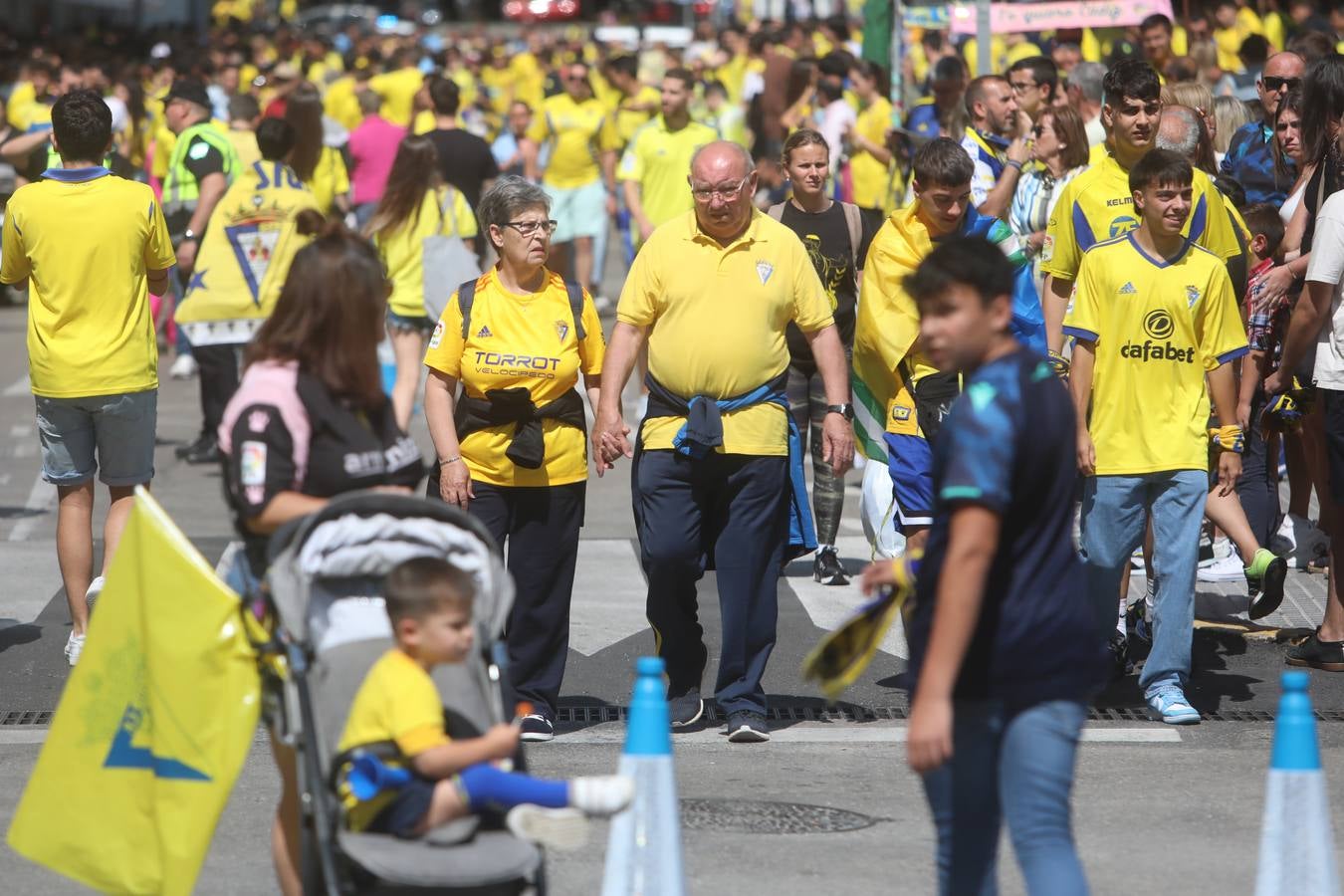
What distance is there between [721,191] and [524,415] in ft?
3.30

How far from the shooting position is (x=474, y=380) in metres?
7.21

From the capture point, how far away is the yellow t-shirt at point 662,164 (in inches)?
628

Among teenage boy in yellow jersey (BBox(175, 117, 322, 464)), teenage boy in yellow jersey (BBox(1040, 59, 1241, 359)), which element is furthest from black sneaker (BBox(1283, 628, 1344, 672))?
teenage boy in yellow jersey (BBox(175, 117, 322, 464))

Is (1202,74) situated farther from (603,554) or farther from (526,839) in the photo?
(526,839)

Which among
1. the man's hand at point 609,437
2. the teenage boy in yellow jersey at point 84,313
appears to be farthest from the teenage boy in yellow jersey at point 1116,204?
the teenage boy in yellow jersey at point 84,313

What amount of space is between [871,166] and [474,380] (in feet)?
30.4

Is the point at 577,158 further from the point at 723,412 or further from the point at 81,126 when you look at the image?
the point at 723,412

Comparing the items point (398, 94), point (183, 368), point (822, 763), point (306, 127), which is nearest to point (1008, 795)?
point (822, 763)

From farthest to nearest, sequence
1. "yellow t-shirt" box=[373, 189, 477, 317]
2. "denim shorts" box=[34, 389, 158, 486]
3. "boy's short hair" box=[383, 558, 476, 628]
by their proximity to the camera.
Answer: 1. "yellow t-shirt" box=[373, 189, 477, 317]
2. "denim shorts" box=[34, 389, 158, 486]
3. "boy's short hair" box=[383, 558, 476, 628]

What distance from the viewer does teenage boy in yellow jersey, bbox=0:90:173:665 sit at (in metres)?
8.15

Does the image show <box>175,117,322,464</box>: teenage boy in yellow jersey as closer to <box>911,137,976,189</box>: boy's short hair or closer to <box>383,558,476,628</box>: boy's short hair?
<box>911,137,976,189</box>: boy's short hair

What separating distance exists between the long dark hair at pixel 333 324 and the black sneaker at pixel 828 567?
5278mm

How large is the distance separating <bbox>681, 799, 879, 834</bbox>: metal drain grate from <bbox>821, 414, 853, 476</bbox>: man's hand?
1.28m

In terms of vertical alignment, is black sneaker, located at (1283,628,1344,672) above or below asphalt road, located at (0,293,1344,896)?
above
